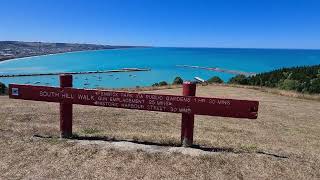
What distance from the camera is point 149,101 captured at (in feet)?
25.0

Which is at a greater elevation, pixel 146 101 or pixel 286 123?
pixel 146 101

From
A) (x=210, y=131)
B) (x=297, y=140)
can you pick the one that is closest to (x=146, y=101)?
(x=210, y=131)

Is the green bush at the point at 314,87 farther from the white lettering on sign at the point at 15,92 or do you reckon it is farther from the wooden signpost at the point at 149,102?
the white lettering on sign at the point at 15,92

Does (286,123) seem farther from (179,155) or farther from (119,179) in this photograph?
(119,179)

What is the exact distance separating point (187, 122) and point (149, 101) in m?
0.79

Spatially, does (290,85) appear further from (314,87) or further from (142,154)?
(142,154)

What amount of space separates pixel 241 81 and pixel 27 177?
147 ft

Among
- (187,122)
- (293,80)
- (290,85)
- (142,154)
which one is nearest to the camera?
(142,154)

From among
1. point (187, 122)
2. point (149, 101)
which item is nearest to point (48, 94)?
point (149, 101)

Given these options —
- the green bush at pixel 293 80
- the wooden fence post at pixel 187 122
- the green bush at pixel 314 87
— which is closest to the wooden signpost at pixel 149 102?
the wooden fence post at pixel 187 122

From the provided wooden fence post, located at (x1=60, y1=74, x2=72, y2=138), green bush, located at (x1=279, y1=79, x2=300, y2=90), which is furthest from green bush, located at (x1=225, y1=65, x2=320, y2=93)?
wooden fence post, located at (x1=60, y1=74, x2=72, y2=138)

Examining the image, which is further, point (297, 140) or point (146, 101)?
point (297, 140)

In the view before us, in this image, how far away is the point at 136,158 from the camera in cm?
695

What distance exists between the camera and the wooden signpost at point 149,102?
290 inches
